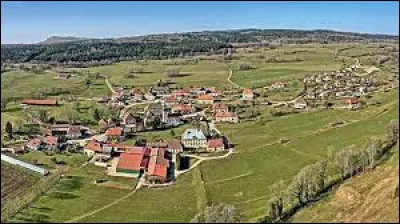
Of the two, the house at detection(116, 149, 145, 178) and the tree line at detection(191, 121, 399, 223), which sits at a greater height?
the tree line at detection(191, 121, 399, 223)

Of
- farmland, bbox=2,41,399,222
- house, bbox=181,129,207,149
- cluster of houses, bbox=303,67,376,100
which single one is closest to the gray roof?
house, bbox=181,129,207,149

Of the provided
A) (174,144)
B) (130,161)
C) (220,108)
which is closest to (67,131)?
(174,144)

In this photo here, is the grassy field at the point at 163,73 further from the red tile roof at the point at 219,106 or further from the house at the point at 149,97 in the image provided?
the red tile roof at the point at 219,106

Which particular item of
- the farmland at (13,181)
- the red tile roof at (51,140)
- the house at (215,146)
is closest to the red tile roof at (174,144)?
the house at (215,146)

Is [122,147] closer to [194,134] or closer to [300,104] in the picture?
[194,134]

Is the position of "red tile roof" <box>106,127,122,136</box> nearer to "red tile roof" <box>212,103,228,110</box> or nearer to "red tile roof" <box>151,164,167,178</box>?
"red tile roof" <box>151,164,167,178</box>

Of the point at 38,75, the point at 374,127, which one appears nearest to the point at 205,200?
the point at 374,127

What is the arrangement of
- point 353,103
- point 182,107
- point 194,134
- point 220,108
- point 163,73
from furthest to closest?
point 163,73
point 182,107
point 220,108
point 353,103
point 194,134
